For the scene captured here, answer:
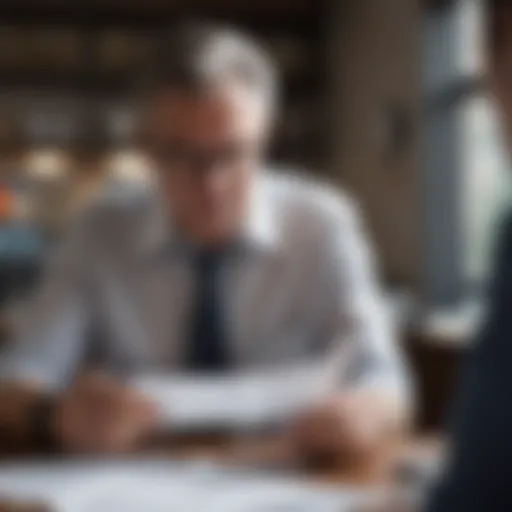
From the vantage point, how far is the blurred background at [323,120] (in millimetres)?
4238

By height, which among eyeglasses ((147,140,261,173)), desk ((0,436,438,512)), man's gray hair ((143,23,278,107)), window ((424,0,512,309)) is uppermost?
window ((424,0,512,309))

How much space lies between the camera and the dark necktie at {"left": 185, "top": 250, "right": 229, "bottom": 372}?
1.75 metres

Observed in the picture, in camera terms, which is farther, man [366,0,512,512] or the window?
the window

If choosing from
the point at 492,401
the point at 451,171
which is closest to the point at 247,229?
the point at 492,401

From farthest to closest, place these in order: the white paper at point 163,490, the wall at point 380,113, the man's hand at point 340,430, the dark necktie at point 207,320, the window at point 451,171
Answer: the wall at point 380,113
the window at point 451,171
the dark necktie at point 207,320
the man's hand at point 340,430
the white paper at point 163,490

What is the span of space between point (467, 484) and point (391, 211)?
12.1ft

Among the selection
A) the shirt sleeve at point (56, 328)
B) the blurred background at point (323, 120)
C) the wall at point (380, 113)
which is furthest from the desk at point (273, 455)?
the wall at point (380, 113)

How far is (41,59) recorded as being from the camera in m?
5.01

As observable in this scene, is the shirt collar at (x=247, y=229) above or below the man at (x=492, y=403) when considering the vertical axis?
above

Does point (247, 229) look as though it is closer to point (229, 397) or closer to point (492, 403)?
point (229, 397)

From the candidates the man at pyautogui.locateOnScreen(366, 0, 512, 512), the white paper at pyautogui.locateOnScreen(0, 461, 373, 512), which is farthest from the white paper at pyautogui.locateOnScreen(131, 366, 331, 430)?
the man at pyautogui.locateOnScreen(366, 0, 512, 512)

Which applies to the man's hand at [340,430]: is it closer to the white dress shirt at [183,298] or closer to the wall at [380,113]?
the white dress shirt at [183,298]

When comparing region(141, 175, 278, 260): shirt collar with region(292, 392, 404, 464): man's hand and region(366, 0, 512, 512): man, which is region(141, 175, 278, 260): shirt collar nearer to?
region(292, 392, 404, 464): man's hand

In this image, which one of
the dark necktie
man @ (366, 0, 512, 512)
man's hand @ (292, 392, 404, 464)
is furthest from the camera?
the dark necktie
